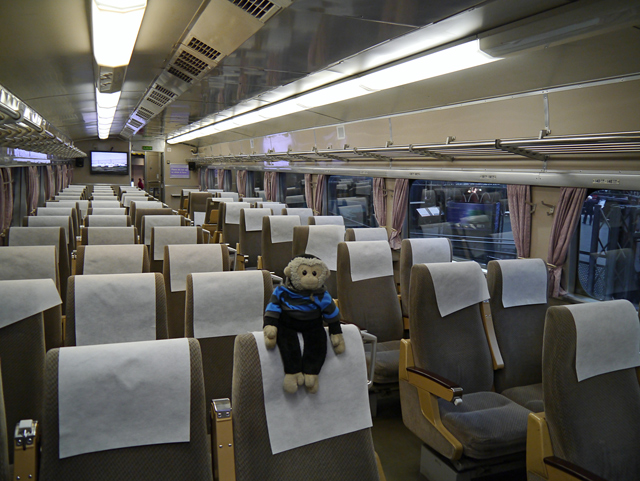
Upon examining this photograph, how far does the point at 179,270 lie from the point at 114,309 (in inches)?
39.1

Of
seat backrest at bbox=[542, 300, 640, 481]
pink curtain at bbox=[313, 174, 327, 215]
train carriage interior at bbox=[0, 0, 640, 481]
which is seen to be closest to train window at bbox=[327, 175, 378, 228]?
pink curtain at bbox=[313, 174, 327, 215]

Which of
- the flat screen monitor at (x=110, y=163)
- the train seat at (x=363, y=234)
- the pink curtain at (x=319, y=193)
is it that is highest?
the flat screen monitor at (x=110, y=163)

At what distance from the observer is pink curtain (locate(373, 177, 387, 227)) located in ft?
25.4

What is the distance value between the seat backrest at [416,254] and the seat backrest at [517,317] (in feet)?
2.92

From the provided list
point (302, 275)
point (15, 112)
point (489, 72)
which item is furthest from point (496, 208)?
point (15, 112)

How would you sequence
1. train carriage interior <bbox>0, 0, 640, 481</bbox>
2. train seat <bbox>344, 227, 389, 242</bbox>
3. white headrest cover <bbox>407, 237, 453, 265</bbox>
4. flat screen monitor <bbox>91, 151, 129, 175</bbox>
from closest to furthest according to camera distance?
train carriage interior <bbox>0, 0, 640, 481</bbox> < white headrest cover <bbox>407, 237, 453, 265</bbox> < train seat <bbox>344, 227, 389, 242</bbox> < flat screen monitor <bbox>91, 151, 129, 175</bbox>

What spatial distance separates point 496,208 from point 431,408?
3512 millimetres

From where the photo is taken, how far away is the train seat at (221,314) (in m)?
Result: 2.77

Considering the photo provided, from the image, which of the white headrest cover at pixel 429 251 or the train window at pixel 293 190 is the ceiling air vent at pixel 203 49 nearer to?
the white headrest cover at pixel 429 251

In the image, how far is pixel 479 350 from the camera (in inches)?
130

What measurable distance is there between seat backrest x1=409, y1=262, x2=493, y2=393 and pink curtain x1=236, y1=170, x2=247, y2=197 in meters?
14.0

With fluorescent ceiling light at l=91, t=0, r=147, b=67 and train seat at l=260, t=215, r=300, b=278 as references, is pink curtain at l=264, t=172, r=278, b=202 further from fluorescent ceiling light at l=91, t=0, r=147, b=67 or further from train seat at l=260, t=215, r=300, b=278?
fluorescent ceiling light at l=91, t=0, r=147, b=67

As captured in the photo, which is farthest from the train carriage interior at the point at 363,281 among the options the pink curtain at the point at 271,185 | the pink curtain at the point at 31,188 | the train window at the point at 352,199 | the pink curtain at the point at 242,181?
the pink curtain at the point at 242,181

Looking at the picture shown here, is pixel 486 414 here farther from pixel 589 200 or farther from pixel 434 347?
pixel 589 200
